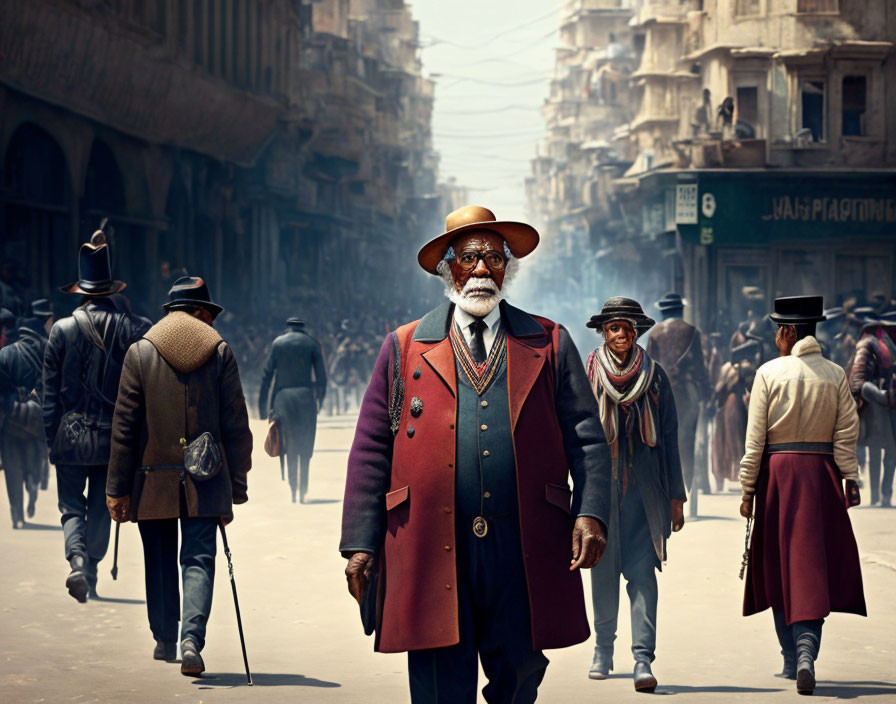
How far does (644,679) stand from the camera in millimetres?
6738

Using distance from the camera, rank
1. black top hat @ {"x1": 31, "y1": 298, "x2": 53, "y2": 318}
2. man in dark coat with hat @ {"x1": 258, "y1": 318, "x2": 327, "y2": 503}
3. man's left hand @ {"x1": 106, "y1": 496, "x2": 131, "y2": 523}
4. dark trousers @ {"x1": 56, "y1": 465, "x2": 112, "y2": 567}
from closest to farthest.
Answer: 1. man's left hand @ {"x1": 106, "y1": 496, "x2": 131, "y2": 523}
2. dark trousers @ {"x1": 56, "y1": 465, "x2": 112, "y2": 567}
3. man in dark coat with hat @ {"x1": 258, "y1": 318, "x2": 327, "y2": 503}
4. black top hat @ {"x1": 31, "y1": 298, "x2": 53, "y2": 318}

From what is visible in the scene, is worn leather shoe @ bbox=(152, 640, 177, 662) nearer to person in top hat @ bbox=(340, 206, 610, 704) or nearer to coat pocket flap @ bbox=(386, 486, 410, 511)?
person in top hat @ bbox=(340, 206, 610, 704)

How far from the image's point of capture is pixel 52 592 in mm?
9336

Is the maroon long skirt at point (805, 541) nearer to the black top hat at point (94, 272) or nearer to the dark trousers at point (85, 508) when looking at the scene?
the dark trousers at point (85, 508)

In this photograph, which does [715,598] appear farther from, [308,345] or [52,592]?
[308,345]

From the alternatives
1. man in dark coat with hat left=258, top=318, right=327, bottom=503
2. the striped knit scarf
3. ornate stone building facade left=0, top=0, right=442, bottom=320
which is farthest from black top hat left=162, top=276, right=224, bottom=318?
ornate stone building facade left=0, top=0, right=442, bottom=320

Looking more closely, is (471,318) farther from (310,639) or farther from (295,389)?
(295,389)

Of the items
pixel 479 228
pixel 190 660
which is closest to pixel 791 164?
pixel 190 660

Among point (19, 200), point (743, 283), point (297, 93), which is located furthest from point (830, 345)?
point (297, 93)

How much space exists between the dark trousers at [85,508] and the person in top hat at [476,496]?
4.15 meters

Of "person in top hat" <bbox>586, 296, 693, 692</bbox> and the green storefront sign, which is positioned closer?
"person in top hat" <bbox>586, 296, 693, 692</bbox>

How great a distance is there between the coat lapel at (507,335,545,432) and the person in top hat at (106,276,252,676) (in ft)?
8.52

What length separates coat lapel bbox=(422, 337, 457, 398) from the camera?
197 inches

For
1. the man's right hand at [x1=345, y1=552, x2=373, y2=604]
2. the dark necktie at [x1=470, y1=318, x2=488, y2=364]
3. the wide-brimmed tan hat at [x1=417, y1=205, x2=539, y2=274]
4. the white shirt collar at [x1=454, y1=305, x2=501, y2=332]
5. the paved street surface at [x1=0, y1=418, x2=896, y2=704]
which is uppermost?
the wide-brimmed tan hat at [x1=417, y1=205, x2=539, y2=274]
